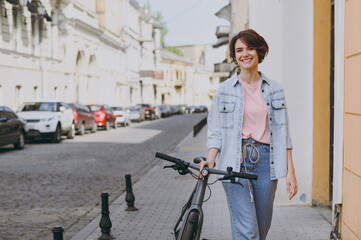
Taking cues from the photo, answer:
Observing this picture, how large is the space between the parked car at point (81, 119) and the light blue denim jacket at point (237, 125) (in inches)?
857

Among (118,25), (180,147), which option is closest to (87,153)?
(180,147)

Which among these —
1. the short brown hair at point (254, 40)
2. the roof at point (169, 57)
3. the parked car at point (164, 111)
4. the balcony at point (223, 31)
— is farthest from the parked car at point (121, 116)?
the roof at point (169, 57)

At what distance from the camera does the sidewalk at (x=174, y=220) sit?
618 centimetres

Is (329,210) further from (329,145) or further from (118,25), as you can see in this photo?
(118,25)

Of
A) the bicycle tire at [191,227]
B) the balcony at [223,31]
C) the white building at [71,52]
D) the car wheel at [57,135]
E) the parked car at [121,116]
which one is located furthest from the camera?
the parked car at [121,116]

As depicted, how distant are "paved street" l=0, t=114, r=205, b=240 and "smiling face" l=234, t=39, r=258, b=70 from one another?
3620 millimetres

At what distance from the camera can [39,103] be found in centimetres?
2231

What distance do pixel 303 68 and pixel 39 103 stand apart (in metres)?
16.6

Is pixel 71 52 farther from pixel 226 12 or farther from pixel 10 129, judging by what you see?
pixel 10 129

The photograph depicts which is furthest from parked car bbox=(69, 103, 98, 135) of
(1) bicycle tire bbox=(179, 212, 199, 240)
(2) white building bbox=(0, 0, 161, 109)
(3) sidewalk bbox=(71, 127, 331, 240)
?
(1) bicycle tire bbox=(179, 212, 199, 240)

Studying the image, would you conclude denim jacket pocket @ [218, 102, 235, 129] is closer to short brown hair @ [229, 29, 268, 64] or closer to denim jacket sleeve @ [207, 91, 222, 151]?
denim jacket sleeve @ [207, 91, 222, 151]

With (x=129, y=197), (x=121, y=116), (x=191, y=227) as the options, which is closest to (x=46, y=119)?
(x=129, y=197)

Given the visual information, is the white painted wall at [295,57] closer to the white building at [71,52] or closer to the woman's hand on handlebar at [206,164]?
Result: the woman's hand on handlebar at [206,164]

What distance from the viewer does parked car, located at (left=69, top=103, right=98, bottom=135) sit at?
25.3 m
